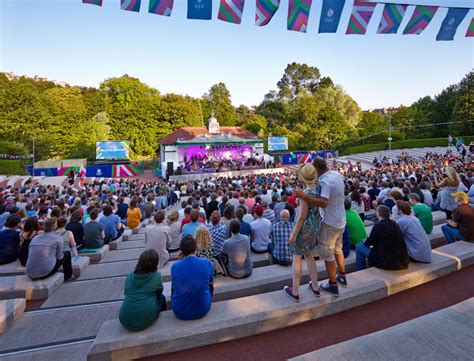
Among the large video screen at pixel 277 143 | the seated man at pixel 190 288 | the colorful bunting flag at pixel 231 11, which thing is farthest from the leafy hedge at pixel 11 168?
the seated man at pixel 190 288

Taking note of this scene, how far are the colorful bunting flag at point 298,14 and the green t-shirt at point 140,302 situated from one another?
23.4 ft

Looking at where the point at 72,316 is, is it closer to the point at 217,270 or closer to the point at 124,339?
A: the point at 124,339

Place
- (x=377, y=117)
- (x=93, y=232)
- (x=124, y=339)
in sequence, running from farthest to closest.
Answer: (x=377, y=117)
(x=93, y=232)
(x=124, y=339)

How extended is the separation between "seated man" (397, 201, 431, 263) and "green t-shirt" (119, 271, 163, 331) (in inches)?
123

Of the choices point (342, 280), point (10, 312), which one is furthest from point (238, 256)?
point (10, 312)

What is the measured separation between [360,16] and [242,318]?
833 cm

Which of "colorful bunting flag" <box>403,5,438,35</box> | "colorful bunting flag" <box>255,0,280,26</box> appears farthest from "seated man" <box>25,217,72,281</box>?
"colorful bunting flag" <box>403,5,438,35</box>

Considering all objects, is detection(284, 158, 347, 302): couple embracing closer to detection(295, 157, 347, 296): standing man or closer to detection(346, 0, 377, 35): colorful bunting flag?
detection(295, 157, 347, 296): standing man

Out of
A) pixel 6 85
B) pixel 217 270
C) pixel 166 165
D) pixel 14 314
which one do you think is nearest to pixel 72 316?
pixel 14 314

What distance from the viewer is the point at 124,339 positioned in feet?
7.37

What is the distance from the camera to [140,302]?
238 cm

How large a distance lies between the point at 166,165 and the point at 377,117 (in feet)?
136

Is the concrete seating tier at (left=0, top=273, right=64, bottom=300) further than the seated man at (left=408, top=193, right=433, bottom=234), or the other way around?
the seated man at (left=408, top=193, right=433, bottom=234)

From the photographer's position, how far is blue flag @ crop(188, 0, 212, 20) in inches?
247
